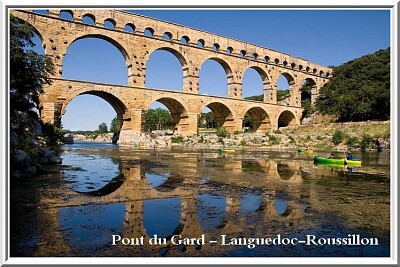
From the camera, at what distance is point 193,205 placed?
5555 millimetres

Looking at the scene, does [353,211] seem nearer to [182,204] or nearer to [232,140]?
[182,204]

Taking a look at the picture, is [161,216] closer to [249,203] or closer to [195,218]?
[195,218]

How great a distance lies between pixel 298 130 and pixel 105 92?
66.0 feet

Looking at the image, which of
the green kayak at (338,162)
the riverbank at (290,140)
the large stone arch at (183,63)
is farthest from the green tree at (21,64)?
the large stone arch at (183,63)

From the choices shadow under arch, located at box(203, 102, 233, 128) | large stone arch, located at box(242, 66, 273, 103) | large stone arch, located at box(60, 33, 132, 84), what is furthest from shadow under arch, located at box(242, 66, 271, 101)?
large stone arch, located at box(60, 33, 132, 84)

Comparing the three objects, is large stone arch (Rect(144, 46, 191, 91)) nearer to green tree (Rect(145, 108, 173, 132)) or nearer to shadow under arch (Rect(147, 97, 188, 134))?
shadow under arch (Rect(147, 97, 188, 134))

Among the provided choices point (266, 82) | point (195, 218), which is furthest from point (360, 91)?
point (195, 218)

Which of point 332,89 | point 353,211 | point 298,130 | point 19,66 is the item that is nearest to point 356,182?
point 353,211

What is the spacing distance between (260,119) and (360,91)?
11.0 m

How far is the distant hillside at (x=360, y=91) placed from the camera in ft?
110

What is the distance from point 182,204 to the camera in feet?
18.4

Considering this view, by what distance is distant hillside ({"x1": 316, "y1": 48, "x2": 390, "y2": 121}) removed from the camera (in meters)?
33.6

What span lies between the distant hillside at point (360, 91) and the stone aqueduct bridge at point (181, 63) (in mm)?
4481

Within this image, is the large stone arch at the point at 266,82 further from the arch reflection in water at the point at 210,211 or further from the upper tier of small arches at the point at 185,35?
the arch reflection in water at the point at 210,211
